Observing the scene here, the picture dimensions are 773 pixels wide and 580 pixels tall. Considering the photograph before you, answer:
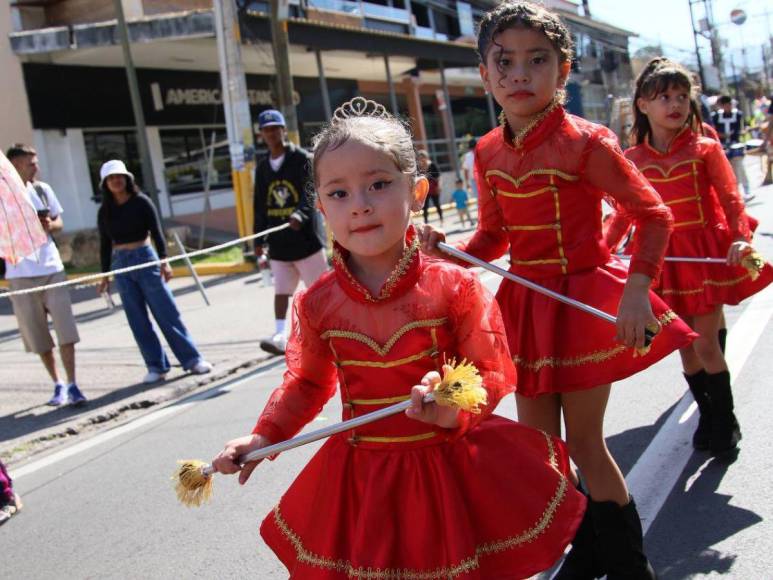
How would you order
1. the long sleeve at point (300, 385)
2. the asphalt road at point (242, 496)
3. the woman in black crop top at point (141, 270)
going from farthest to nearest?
Answer: the woman in black crop top at point (141, 270) < the asphalt road at point (242, 496) < the long sleeve at point (300, 385)

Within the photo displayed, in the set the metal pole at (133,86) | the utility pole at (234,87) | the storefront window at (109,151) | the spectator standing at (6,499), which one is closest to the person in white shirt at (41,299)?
the spectator standing at (6,499)

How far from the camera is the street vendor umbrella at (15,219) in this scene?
4840 millimetres

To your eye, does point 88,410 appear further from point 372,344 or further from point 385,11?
point 385,11

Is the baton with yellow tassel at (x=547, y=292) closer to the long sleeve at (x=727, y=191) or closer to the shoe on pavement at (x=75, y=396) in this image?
the long sleeve at (x=727, y=191)

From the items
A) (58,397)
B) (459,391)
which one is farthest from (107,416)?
(459,391)

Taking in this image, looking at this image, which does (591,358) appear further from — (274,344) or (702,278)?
(274,344)

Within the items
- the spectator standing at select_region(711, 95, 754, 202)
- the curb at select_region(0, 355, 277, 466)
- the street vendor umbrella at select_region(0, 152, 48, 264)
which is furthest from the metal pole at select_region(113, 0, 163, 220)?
the street vendor umbrella at select_region(0, 152, 48, 264)

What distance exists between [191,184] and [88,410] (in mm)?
15147

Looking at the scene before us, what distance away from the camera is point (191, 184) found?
21.6m

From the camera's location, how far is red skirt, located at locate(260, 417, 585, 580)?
2.21 metres

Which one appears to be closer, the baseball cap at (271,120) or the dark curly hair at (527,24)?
the dark curly hair at (527,24)

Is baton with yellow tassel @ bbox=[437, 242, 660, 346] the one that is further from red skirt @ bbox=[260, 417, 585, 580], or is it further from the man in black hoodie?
the man in black hoodie

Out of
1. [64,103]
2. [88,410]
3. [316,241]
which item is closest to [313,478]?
[88,410]

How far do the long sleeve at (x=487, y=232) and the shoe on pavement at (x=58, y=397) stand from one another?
5.24 metres
